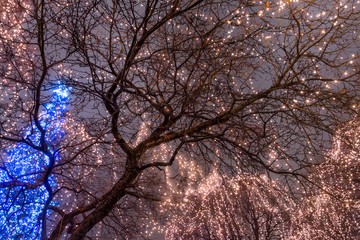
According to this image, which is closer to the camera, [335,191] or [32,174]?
[32,174]

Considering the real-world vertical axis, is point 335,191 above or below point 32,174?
below

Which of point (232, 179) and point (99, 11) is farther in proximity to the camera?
point (232, 179)

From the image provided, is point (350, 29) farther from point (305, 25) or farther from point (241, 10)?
point (241, 10)

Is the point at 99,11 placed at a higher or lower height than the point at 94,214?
higher

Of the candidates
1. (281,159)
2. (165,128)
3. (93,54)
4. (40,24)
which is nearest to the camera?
(40,24)

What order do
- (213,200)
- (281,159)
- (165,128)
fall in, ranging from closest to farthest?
(281,159) → (165,128) → (213,200)

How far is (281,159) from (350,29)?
221cm

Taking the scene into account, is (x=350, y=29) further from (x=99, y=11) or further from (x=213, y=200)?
(x=213, y=200)

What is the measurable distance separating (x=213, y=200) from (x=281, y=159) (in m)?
7.87

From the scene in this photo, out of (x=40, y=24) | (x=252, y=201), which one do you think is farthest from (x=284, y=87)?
(x=252, y=201)

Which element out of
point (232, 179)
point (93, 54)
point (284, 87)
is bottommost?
point (232, 179)

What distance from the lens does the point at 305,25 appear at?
343cm

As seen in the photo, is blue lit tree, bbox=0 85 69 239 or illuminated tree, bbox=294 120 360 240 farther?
blue lit tree, bbox=0 85 69 239

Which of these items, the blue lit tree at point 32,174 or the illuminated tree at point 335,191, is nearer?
the illuminated tree at point 335,191
